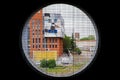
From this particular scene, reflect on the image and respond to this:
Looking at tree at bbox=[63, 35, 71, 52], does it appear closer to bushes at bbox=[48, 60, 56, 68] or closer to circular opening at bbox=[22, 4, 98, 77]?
circular opening at bbox=[22, 4, 98, 77]

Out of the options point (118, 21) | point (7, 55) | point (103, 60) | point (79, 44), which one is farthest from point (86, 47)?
point (7, 55)

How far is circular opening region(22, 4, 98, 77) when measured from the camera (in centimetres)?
197

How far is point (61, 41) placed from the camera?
6.51ft

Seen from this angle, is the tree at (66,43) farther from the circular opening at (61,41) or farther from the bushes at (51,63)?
the bushes at (51,63)

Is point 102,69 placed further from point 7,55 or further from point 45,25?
point 7,55

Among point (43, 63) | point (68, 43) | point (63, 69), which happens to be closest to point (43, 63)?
point (43, 63)

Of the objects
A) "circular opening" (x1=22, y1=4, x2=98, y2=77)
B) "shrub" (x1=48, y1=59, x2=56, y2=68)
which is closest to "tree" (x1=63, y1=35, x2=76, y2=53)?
"circular opening" (x1=22, y1=4, x2=98, y2=77)

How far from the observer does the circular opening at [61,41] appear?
1.97m

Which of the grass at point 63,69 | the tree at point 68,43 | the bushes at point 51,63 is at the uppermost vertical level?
the tree at point 68,43

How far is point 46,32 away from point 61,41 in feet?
0.55

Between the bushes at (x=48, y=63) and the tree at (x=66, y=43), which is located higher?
the tree at (x=66, y=43)

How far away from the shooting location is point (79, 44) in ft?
6.58

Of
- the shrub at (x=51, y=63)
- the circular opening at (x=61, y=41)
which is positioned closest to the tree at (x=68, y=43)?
the circular opening at (x=61, y=41)

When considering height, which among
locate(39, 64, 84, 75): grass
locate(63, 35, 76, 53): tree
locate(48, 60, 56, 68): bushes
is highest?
locate(63, 35, 76, 53): tree
